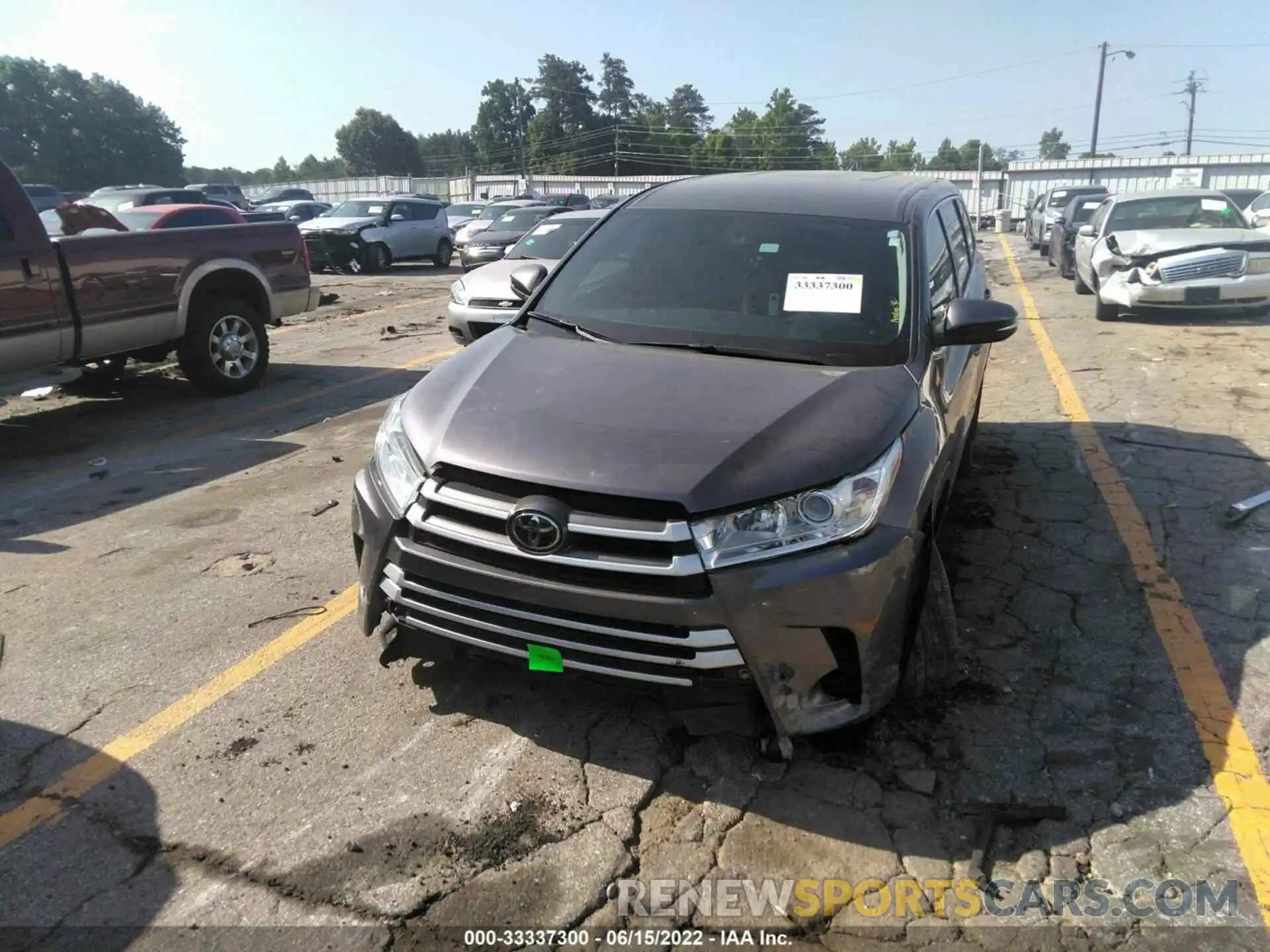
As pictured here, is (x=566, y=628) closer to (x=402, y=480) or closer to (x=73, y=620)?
(x=402, y=480)

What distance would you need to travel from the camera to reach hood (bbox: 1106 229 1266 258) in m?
10.8

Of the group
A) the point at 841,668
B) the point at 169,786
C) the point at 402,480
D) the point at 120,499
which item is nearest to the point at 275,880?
the point at 169,786

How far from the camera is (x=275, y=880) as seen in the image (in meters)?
2.43

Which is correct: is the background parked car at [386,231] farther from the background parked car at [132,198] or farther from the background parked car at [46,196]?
the background parked car at [46,196]

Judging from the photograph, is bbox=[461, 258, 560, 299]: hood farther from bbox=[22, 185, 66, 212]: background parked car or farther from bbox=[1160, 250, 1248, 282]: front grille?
bbox=[22, 185, 66, 212]: background parked car

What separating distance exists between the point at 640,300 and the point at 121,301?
5489 mm

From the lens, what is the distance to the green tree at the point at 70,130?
66.5 meters

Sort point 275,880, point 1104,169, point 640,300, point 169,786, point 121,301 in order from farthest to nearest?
1. point 1104,169
2. point 121,301
3. point 640,300
4. point 169,786
5. point 275,880

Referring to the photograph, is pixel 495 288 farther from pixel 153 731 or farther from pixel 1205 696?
pixel 1205 696

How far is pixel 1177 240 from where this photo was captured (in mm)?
11031

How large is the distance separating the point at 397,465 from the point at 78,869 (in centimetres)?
146

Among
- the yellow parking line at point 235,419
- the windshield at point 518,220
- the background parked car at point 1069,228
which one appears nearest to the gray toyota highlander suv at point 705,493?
the yellow parking line at point 235,419

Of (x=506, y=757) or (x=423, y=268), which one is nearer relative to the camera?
(x=506, y=757)

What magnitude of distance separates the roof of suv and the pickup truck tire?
5235 millimetres
